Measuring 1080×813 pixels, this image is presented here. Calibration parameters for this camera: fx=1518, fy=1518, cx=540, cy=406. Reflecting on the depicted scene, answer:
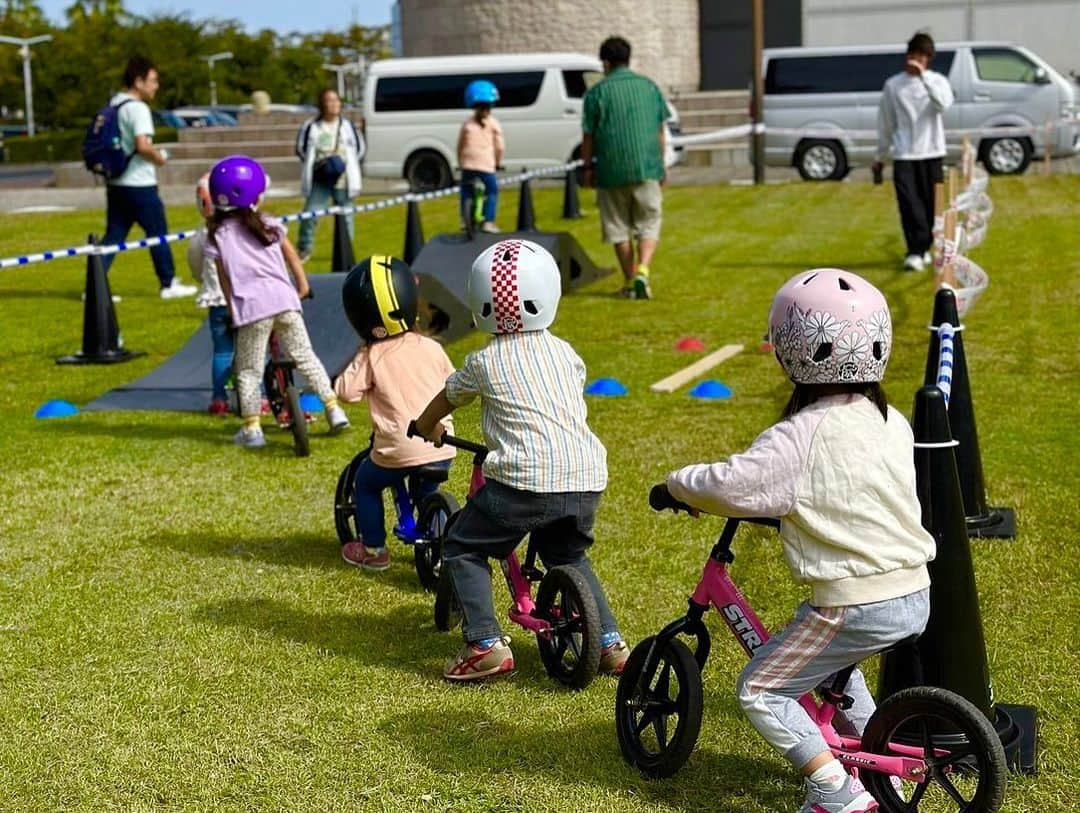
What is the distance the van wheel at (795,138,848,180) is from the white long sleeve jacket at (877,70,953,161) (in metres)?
13.5

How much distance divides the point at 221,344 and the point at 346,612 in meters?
3.72

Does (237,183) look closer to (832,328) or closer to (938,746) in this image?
(832,328)

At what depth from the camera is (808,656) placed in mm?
3768

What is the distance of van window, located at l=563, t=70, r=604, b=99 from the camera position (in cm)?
2869

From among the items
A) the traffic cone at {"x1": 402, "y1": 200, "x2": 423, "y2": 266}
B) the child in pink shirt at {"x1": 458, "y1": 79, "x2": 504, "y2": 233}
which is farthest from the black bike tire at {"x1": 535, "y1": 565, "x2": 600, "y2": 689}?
the child in pink shirt at {"x1": 458, "y1": 79, "x2": 504, "y2": 233}

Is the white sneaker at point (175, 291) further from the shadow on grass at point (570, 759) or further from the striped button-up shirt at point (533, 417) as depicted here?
the shadow on grass at point (570, 759)

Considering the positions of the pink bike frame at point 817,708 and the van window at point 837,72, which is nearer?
the pink bike frame at point 817,708

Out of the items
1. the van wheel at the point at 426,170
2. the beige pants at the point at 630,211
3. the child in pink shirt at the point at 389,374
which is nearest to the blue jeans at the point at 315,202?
the beige pants at the point at 630,211

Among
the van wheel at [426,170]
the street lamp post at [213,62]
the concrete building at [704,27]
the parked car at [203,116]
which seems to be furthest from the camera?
the street lamp post at [213,62]

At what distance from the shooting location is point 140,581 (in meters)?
6.15

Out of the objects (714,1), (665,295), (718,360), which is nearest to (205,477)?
(718,360)

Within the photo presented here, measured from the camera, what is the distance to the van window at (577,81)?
28.7 m

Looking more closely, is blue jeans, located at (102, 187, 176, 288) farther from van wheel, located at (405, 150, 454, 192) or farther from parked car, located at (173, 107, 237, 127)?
parked car, located at (173, 107, 237, 127)

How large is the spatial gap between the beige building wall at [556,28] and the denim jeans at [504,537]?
118ft
